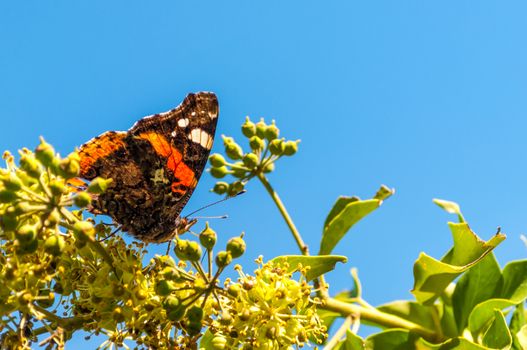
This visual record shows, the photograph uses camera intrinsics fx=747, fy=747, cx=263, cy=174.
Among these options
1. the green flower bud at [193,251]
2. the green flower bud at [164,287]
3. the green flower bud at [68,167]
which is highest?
the green flower bud at [68,167]

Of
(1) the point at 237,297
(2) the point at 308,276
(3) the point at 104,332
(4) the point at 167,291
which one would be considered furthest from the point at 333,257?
(3) the point at 104,332

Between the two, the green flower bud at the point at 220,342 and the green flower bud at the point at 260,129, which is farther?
the green flower bud at the point at 260,129

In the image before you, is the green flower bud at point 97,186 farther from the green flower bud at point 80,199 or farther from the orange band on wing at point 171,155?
the orange band on wing at point 171,155

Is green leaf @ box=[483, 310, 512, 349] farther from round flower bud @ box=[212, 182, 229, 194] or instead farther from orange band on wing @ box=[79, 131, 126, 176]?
orange band on wing @ box=[79, 131, 126, 176]

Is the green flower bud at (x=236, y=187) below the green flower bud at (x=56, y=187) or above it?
above

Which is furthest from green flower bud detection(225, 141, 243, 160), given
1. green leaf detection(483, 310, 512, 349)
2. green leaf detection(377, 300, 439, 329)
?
green leaf detection(483, 310, 512, 349)

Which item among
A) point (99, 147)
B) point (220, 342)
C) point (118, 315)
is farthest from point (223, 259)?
point (99, 147)

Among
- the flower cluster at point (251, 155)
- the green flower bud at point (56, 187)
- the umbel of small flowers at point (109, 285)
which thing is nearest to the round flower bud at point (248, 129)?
the flower cluster at point (251, 155)
